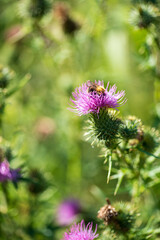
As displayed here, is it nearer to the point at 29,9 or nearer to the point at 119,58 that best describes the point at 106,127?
the point at 29,9

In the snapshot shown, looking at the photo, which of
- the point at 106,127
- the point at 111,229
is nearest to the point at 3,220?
the point at 111,229

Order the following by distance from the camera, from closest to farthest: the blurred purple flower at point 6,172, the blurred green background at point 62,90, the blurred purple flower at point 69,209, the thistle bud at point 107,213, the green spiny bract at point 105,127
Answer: the thistle bud at point 107,213, the green spiny bract at point 105,127, the blurred purple flower at point 6,172, the blurred green background at point 62,90, the blurred purple flower at point 69,209

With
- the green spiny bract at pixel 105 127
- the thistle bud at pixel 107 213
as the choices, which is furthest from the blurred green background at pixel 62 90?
the thistle bud at pixel 107 213

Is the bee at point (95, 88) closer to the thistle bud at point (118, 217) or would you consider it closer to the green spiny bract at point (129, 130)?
the green spiny bract at point (129, 130)

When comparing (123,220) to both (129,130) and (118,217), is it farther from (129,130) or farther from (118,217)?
(129,130)

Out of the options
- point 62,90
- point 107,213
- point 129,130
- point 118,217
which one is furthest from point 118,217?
point 62,90

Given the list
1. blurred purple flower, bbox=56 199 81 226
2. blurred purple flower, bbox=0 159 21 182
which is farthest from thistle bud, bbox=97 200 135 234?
blurred purple flower, bbox=56 199 81 226

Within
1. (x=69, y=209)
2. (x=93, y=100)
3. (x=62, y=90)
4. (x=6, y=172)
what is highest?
(x=62, y=90)
